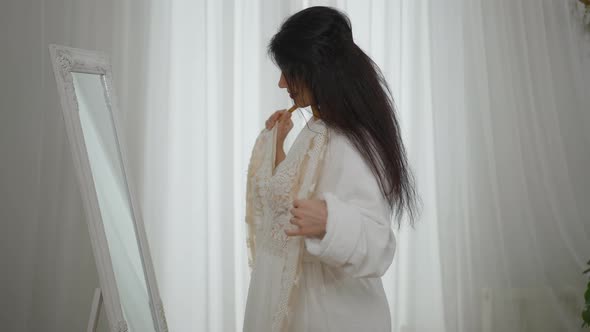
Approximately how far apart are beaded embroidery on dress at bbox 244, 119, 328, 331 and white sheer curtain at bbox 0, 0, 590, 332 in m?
1.13

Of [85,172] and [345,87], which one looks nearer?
[345,87]

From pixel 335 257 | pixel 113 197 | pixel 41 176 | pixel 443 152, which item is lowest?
pixel 335 257

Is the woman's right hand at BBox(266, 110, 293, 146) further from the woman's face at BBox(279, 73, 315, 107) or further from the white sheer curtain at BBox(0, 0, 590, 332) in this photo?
the white sheer curtain at BBox(0, 0, 590, 332)

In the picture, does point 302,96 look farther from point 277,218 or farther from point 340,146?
point 277,218

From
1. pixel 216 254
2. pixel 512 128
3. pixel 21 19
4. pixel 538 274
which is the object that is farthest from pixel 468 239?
pixel 21 19

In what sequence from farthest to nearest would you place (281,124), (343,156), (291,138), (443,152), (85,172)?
(443,152) < (291,138) < (281,124) < (85,172) < (343,156)

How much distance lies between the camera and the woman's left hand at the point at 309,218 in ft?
3.74

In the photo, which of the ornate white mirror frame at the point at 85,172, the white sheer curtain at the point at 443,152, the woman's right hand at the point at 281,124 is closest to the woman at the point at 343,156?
the woman's right hand at the point at 281,124

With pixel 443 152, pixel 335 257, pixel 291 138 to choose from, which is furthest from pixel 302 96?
pixel 443 152

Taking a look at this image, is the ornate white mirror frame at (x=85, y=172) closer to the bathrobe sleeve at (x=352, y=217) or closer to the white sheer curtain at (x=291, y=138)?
the bathrobe sleeve at (x=352, y=217)

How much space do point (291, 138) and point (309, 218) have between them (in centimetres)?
147

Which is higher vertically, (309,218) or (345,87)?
(345,87)

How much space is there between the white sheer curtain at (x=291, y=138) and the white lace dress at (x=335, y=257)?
4.15 ft

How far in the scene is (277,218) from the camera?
1329mm
